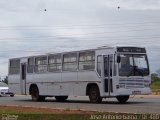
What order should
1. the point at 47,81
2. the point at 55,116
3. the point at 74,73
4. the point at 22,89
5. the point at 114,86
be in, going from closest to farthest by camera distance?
the point at 55,116 → the point at 114,86 → the point at 74,73 → the point at 47,81 → the point at 22,89

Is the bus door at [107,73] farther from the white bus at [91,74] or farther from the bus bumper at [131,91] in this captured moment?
the bus bumper at [131,91]

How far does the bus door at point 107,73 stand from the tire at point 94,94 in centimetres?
64

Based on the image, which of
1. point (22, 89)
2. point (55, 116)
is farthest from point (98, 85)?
point (55, 116)

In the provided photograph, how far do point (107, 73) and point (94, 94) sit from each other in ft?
4.94

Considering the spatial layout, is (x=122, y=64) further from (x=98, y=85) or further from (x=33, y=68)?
(x=33, y=68)

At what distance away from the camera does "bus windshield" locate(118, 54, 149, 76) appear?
2809 cm

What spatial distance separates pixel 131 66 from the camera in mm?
28297

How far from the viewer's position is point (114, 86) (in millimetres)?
27938

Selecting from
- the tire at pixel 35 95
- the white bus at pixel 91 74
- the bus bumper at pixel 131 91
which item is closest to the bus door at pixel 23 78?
the white bus at pixel 91 74

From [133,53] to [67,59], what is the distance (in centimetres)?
486

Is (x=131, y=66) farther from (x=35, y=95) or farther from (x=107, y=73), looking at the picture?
(x=35, y=95)

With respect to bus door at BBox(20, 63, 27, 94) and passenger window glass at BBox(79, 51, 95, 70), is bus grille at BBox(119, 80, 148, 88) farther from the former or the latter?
bus door at BBox(20, 63, 27, 94)

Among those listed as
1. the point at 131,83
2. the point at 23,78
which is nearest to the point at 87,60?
the point at 131,83

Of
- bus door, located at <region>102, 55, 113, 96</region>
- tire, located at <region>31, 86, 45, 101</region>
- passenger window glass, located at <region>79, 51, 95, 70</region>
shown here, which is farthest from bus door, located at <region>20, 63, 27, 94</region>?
bus door, located at <region>102, 55, 113, 96</region>
